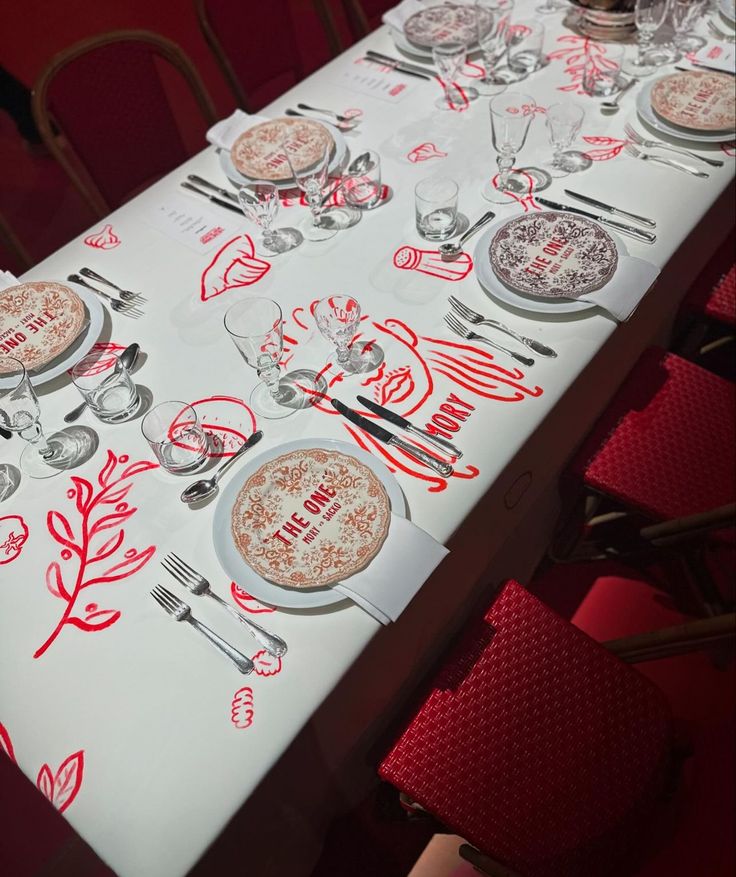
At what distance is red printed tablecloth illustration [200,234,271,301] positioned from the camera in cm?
145

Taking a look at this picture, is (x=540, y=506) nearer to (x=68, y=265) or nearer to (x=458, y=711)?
(x=458, y=711)

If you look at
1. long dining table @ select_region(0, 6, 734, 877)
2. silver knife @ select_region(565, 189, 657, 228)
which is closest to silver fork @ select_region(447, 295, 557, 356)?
long dining table @ select_region(0, 6, 734, 877)

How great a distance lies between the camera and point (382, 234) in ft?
4.91

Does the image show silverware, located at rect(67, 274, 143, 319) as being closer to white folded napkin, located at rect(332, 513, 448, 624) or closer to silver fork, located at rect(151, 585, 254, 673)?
silver fork, located at rect(151, 585, 254, 673)

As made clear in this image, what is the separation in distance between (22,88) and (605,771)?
129 inches

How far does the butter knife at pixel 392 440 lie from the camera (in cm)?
113

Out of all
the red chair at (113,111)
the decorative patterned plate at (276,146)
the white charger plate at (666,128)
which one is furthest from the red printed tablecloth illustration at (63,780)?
the white charger plate at (666,128)

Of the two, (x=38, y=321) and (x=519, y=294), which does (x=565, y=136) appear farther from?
(x=38, y=321)

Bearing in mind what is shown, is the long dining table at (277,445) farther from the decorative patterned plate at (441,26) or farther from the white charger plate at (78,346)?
the decorative patterned plate at (441,26)

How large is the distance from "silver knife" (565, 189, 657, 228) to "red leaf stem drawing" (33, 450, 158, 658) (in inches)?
40.3

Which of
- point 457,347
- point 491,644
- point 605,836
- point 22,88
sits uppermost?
point 22,88

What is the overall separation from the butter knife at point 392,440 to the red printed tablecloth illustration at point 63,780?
2.01 ft

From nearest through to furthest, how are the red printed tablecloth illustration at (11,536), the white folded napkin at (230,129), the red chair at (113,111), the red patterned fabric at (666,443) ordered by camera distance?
the red printed tablecloth illustration at (11,536)
the red patterned fabric at (666,443)
the white folded napkin at (230,129)
the red chair at (113,111)

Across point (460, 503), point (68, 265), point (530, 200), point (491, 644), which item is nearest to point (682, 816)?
point (491, 644)
